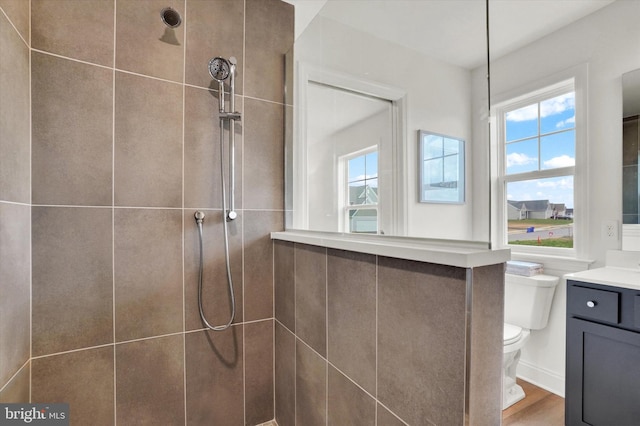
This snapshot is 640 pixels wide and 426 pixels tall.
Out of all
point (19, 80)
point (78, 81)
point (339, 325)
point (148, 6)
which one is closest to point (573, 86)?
point (339, 325)

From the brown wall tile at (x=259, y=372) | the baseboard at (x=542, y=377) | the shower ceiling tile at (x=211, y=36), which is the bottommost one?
the baseboard at (x=542, y=377)

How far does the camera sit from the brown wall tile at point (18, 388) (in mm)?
959

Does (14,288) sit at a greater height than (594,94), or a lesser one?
lesser

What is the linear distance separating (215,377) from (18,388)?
2.43 ft

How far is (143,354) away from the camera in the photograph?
133 cm

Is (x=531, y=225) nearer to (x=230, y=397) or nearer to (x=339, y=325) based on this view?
(x=339, y=325)

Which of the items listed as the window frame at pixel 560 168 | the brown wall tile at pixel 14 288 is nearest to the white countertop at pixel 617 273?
the window frame at pixel 560 168

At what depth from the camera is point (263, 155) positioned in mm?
1612

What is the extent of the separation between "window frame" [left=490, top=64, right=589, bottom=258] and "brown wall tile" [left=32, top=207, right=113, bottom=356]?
2.10 meters

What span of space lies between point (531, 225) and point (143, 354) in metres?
2.62

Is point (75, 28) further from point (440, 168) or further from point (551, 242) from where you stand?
point (551, 242)


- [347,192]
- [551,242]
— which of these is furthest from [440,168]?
[551,242]

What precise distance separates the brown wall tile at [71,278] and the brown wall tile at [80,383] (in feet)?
0.16

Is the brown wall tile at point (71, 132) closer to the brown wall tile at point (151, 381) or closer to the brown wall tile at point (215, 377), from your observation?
the brown wall tile at point (151, 381)
